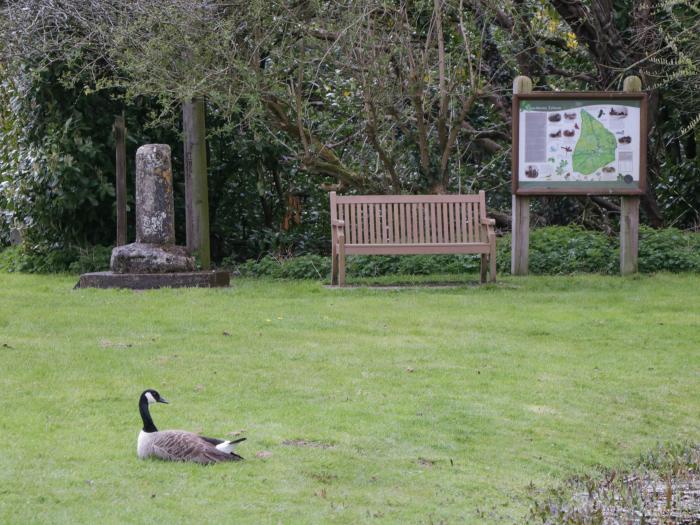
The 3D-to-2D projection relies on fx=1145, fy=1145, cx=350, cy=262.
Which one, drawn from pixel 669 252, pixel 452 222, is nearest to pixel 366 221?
pixel 452 222

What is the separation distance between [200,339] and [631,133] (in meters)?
8.18

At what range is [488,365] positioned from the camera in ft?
31.9

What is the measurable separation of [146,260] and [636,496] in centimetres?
975

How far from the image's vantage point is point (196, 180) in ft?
59.2

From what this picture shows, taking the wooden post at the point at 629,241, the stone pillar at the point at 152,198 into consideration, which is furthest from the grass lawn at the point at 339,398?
the wooden post at the point at 629,241

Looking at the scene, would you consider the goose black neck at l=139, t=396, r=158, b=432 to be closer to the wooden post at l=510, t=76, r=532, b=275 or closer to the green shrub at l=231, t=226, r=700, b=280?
the green shrub at l=231, t=226, r=700, b=280

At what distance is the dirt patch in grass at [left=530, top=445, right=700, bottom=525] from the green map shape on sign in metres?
9.32

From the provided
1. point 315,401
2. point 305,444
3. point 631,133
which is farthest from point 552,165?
point 305,444

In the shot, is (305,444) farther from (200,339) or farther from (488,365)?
(200,339)

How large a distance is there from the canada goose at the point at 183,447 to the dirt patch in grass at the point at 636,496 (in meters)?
1.78

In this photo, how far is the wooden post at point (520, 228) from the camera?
53.1 feet

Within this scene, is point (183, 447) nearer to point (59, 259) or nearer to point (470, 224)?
point (470, 224)

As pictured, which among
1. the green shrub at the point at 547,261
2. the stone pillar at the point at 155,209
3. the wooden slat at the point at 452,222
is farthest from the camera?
the green shrub at the point at 547,261

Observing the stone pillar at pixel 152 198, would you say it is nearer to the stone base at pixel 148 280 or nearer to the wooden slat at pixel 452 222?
the stone base at pixel 148 280
